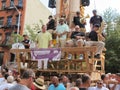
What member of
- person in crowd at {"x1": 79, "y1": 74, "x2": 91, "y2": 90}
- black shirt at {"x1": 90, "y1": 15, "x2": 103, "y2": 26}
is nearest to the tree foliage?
black shirt at {"x1": 90, "y1": 15, "x2": 103, "y2": 26}

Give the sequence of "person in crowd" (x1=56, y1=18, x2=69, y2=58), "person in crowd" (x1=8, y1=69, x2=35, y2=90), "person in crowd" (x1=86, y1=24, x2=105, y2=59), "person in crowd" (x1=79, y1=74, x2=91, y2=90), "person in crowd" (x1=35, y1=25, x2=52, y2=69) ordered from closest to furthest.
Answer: "person in crowd" (x1=8, y1=69, x2=35, y2=90) → "person in crowd" (x1=79, y1=74, x2=91, y2=90) → "person in crowd" (x1=86, y1=24, x2=105, y2=59) → "person in crowd" (x1=35, y1=25, x2=52, y2=69) → "person in crowd" (x1=56, y1=18, x2=69, y2=58)

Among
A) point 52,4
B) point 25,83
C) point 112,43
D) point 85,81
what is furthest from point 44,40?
point 112,43

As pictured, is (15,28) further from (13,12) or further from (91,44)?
(91,44)

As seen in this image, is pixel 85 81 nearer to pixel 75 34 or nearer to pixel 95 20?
pixel 75 34

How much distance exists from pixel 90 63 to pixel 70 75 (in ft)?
3.48

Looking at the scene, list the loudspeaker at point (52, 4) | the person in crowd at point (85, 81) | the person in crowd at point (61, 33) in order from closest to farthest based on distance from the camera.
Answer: the person in crowd at point (85, 81) → the person in crowd at point (61, 33) → the loudspeaker at point (52, 4)

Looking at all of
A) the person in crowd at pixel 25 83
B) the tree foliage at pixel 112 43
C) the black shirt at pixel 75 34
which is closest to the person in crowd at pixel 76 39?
the black shirt at pixel 75 34

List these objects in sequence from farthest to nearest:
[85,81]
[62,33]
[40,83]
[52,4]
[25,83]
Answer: [52,4], [62,33], [40,83], [85,81], [25,83]

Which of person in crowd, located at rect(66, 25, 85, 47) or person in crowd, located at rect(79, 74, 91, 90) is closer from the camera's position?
person in crowd, located at rect(79, 74, 91, 90)

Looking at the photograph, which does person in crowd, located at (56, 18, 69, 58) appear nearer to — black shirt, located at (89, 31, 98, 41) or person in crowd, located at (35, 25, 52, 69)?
person in crowd, located at (35, 25, 52, 69)

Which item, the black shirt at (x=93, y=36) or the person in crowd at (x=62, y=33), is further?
the person in crowd at (x=62, y=33)

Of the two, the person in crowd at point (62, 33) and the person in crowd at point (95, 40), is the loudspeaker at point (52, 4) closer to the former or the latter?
the person in crowd at point (62, 33)

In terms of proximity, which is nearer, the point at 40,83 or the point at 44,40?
the point at 40,83

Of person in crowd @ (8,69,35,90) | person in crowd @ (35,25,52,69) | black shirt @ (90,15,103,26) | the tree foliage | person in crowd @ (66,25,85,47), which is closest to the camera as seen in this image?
person in crowd @ (8,69,35,90)
